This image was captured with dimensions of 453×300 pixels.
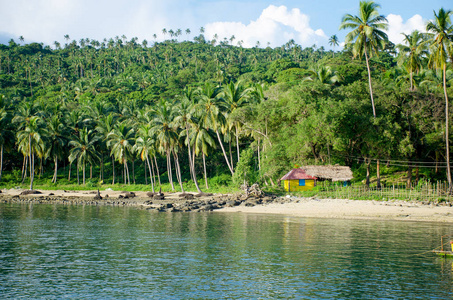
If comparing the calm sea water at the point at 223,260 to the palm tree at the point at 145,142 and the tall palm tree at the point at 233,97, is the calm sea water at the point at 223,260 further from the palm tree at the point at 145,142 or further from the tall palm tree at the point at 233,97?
the palm tree at the point at 145,142

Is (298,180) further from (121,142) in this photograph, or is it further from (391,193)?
(121,142)

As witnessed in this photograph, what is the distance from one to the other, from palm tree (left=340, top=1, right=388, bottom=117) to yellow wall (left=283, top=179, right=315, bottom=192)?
947 cm

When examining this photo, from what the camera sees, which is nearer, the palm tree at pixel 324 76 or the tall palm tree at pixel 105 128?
the palm tree at pixel 324 76

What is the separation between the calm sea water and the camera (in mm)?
16625

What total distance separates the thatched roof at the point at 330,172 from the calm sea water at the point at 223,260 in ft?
30.2

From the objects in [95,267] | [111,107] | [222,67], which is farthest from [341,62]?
[95,267]

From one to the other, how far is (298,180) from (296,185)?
56 centimetres

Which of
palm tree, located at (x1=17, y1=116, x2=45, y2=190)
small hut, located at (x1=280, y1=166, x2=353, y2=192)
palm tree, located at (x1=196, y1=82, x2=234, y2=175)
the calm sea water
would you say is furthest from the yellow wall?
palm tree, located at (x1=17, y1=116, x2=45, y2=190)

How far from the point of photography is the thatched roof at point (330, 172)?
4200cm

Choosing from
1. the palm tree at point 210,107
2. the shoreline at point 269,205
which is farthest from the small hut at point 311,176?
the palm tree at point 210,107

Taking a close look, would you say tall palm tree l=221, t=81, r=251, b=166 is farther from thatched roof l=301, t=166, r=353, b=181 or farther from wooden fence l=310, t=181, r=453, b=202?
wooden fence l=310, t=181, r=453, b=202

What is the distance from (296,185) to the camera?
146ft

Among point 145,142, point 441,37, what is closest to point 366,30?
point 441,37

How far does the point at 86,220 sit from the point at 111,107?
4285 cm
